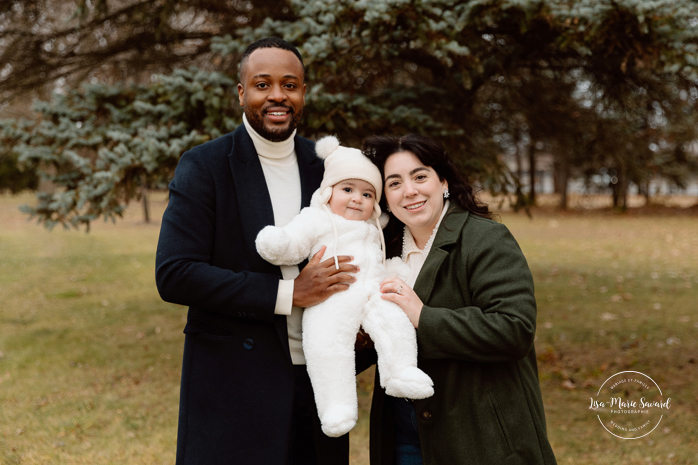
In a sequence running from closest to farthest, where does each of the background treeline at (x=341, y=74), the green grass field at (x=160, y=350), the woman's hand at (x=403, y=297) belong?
the woman's hand at (x=403, y=297) < the background treeline at (x=341, y=74) < the green grass field at (x=160, y=350)

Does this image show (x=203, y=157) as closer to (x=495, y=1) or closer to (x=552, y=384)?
(x=495, y=1)

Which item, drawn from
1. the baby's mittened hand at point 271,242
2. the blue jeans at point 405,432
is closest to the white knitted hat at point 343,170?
the baby's mittened hand at point 271,242

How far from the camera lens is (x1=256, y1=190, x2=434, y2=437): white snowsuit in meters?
2.02

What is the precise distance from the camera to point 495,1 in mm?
3818

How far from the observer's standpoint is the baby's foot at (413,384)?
6.56 feet

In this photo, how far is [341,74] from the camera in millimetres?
4652

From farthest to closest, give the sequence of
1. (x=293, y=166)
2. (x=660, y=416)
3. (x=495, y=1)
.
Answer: (x=660, y=416), (x=495, y=1), (x=293, y=166)

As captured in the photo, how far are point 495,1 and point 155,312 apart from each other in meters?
6.89

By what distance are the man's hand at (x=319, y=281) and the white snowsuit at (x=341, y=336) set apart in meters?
0.04

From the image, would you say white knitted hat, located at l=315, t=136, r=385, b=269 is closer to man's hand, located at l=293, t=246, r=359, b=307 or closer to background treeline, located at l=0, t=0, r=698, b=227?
man's hand, located at l=293, t=246, r=359, b=307

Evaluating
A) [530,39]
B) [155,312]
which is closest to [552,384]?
[530,39]

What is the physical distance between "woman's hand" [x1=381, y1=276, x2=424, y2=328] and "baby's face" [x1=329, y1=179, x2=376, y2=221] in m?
0.33

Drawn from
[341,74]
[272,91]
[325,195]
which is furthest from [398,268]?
[341,74]

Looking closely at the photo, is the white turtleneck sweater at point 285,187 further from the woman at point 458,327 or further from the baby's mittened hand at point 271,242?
the woman at point 458,327
